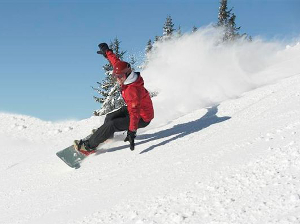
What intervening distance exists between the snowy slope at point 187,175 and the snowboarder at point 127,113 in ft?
1.12

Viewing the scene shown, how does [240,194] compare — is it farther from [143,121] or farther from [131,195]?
[143,121]

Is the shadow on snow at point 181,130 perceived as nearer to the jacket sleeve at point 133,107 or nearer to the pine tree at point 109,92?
the jacket sleeve at point 133,107

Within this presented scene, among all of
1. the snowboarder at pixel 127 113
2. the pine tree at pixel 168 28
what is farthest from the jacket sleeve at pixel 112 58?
the pine tree at pixel 168 28

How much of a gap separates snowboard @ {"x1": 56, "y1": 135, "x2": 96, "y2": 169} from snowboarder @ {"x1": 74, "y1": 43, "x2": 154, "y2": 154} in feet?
0.34

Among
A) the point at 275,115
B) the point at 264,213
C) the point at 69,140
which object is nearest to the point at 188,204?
the point at 264,213

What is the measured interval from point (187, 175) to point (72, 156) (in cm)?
306

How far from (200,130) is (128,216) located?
354cm

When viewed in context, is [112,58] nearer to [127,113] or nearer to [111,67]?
[127,113]

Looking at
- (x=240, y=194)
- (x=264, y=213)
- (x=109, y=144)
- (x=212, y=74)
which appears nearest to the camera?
(x=264, y=213)

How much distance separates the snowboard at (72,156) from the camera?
6532mm

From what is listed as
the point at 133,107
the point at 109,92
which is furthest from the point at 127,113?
the point at 109,92

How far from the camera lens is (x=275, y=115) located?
6.21 meters

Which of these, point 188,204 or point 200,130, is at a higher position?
point 200,130

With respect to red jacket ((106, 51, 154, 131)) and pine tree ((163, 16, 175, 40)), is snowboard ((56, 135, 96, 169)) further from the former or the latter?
pine tree ((163, 16, 175, 40))
